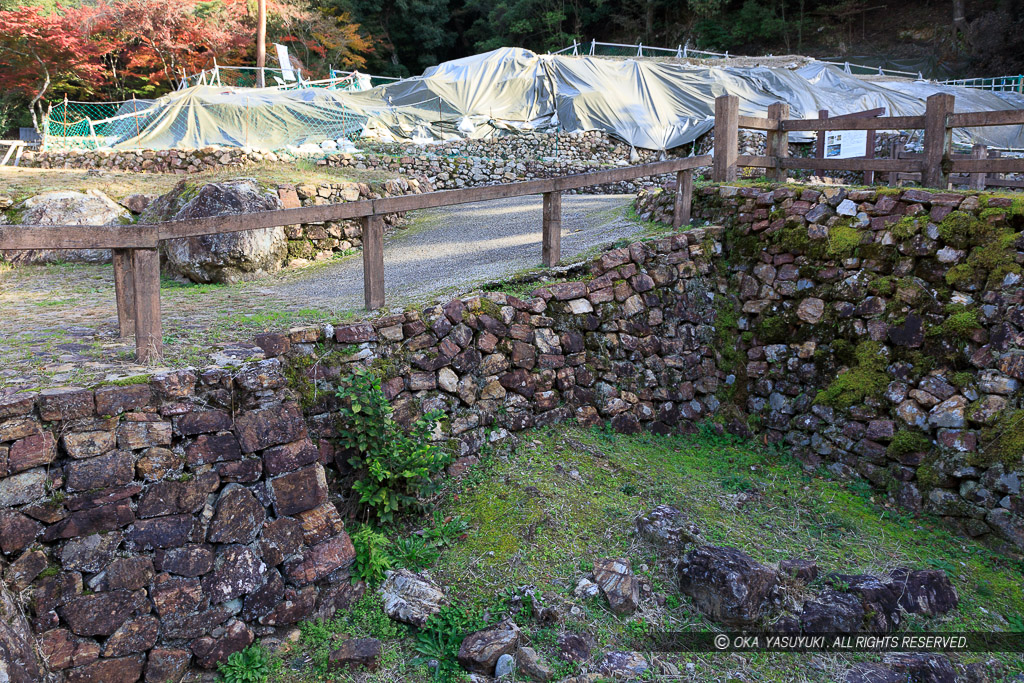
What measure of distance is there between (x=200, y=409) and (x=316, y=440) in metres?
0.77

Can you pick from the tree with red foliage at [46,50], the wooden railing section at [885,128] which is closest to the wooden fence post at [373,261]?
the wooden railing section at [885,128]

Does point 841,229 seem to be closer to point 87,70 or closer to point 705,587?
point 705,587

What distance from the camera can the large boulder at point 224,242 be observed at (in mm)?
7051

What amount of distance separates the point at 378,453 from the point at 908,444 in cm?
387

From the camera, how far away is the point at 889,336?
17.9ft

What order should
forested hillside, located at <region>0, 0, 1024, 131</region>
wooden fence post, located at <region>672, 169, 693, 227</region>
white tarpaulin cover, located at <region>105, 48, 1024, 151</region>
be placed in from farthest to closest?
1. forested hillside, located at <region>0, 0, 1024, 131</region>
2. white tarpaulin cover, located at <region>105, 48, 1024, 151</region>
3. wooden fence post, located at <region>672, 169, 693, 227</region>

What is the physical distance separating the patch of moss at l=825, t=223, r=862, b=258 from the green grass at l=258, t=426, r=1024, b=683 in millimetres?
1832

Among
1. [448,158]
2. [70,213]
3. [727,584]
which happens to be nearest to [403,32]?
[448,158]

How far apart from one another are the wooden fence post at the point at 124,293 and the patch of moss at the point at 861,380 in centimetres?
516

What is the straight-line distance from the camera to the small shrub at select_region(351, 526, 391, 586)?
13.0 ft

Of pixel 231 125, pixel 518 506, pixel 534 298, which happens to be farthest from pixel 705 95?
pixel 518 506

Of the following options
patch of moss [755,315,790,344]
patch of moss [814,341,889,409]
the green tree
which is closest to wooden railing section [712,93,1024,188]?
patch of moss [755,315,790,344]

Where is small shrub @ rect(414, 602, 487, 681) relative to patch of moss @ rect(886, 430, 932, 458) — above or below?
below

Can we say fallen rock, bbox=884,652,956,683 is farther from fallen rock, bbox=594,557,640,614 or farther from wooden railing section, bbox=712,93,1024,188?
wooden railing section, bbox=712,93,1024,188
